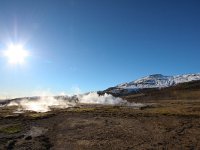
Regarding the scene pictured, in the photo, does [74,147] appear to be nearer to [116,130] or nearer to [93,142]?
[93,142]

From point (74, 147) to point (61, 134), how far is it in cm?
963

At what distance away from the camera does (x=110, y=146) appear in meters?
35.9

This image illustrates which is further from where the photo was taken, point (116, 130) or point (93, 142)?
point (116, 130)

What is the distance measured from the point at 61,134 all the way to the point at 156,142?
1679 cm

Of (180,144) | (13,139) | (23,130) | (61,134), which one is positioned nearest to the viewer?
(180,144)

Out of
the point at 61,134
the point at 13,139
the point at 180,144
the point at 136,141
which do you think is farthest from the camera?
the point at 61,134

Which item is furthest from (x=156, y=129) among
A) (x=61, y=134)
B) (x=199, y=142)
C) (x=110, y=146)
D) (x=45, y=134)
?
(x=45, y=134)

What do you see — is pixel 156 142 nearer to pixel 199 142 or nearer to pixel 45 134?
pixel 199 142

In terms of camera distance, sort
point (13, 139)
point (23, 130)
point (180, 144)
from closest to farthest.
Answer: point (180, 144) < point (13, 139) < point (23, 130)

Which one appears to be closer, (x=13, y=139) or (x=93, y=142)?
(x=93, y=142)

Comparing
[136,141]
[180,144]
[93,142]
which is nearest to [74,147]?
[93,142]

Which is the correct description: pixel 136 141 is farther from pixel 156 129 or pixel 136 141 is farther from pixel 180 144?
pixel 156 129

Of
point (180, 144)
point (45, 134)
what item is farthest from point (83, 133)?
point (180, 144)

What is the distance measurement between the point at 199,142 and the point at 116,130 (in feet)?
50.3
